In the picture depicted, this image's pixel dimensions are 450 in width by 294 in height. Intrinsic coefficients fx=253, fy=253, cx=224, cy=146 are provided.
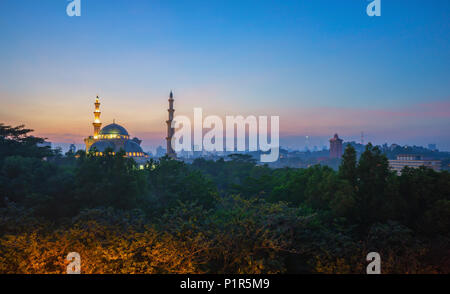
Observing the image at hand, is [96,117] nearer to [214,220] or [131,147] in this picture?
[131,147]

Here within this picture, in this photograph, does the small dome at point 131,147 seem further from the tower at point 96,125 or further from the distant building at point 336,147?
the distant building at point 336,147

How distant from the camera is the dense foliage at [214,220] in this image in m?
6.64

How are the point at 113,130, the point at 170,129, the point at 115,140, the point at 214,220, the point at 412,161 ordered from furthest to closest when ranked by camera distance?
the point at 412,161 < the point at 113,130 < the point at 115,140 < the point at 170,129 < the point at 214,220

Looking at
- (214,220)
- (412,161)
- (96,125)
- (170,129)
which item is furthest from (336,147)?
(214,220)

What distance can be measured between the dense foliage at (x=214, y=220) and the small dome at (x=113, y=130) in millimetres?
36714

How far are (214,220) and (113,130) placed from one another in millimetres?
→ 52965

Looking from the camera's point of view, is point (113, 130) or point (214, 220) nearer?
point (214, 220)

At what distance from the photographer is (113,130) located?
5688cm

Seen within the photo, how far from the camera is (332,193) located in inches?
488

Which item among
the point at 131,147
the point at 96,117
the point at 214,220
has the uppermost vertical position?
Answer: the point at 96,117

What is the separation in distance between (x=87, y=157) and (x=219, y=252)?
481 inches

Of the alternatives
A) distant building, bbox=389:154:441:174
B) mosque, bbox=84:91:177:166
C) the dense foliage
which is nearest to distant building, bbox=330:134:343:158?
distant building, bbox=389:154:441:174
